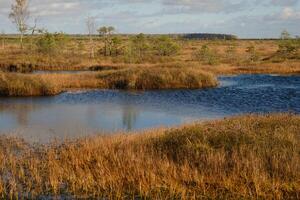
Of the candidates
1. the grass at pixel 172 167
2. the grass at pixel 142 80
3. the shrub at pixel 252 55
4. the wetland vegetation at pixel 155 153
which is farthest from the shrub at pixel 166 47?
the grass at pixel 172 167

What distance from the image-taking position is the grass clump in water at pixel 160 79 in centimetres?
3484

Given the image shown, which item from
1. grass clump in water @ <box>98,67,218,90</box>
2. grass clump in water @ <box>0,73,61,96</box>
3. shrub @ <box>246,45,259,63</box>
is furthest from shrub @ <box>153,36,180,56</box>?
grass clump in water @ <box>0,73,61,96</box>

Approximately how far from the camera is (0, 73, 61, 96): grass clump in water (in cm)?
3006

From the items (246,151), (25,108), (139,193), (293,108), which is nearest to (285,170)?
(246,151)

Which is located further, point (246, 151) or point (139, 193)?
point (246, 151)

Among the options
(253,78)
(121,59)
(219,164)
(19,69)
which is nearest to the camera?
(219,164)

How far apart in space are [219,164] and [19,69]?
41.4 metres

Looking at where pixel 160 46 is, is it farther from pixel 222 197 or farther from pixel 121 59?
pixel 222 197

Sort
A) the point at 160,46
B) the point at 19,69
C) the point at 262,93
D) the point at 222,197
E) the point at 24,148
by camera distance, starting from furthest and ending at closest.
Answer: the point at 160,46
the point at 19,69
the point at 262,93
the point at 24,148
the point at 222,197

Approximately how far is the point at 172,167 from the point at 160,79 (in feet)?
80.5

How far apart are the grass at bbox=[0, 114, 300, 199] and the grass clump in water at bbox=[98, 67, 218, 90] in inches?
836

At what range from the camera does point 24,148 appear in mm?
14172

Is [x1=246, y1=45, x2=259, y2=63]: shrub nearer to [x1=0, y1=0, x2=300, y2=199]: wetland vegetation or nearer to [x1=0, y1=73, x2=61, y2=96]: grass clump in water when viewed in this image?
[x1=0, y1=73, x2=61, y2=96]: grass clump in water

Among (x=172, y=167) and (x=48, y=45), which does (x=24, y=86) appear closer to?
(x=172, y=167)
